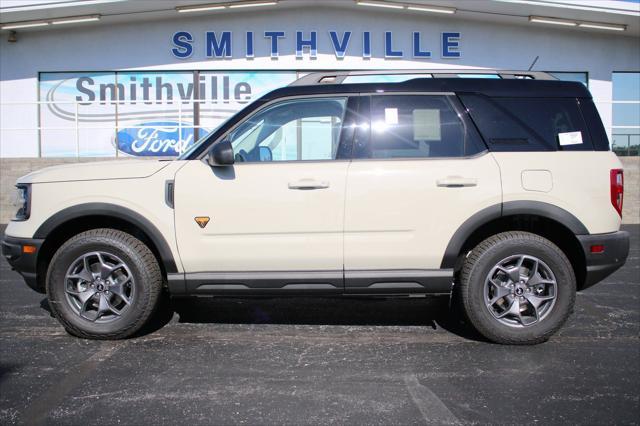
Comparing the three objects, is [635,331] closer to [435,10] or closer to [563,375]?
[563,375]

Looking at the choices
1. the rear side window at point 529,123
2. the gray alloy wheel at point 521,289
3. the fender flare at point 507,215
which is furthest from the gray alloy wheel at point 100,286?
the rear side window at point 529,123

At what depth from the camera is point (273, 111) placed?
13.4ft

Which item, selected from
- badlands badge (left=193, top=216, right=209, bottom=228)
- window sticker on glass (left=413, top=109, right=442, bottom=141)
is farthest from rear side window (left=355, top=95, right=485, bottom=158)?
badlands badge (left=193, top=216, right=209, bottom=228)

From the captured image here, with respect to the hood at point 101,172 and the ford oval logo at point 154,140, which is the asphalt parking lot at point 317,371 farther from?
the ford oval logo at point 154,140

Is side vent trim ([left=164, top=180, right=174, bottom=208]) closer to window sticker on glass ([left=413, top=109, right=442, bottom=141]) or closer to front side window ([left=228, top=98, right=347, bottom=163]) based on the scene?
front side window ([left=228, top=98, right=347, bottom=163])

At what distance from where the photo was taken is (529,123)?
4012 mm

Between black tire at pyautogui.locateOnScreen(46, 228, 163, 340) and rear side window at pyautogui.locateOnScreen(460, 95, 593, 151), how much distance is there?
269 cm

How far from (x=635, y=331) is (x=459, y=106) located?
7.69 ft

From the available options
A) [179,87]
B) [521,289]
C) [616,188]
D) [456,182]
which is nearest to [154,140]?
[179,87]

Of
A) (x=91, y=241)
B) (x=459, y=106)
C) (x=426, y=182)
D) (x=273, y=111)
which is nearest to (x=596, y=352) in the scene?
(x=426, y=182)

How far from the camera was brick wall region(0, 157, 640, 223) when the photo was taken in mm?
12320

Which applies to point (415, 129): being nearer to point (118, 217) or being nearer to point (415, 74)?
point (415, 74)

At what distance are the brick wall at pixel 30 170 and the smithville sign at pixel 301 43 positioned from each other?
17.0 feet

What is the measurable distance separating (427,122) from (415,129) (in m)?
0.11
